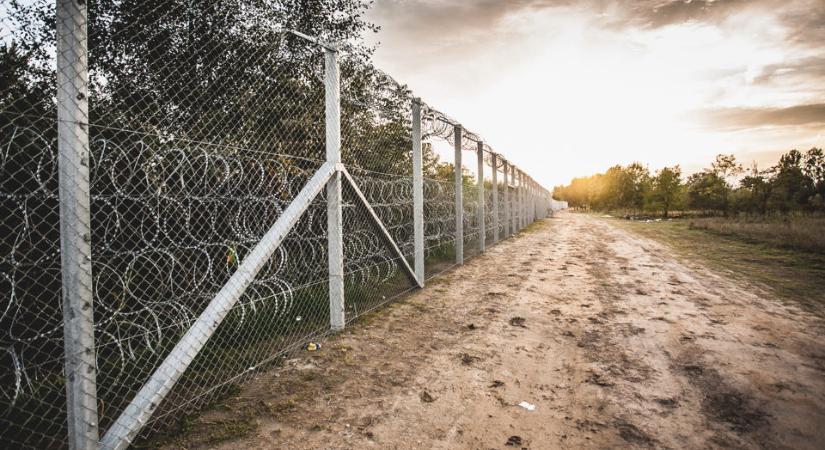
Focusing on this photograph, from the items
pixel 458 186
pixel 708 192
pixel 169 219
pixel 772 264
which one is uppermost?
pixel 708 192

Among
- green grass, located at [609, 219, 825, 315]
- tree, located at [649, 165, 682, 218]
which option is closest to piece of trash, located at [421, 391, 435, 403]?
green grass, located at [609, 219, 825, 315]

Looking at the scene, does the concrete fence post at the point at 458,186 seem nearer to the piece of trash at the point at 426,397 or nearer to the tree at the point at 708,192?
the piece of trash at the point at 426,397

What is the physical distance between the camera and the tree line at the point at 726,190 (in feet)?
90.6

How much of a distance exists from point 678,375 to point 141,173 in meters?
4.71

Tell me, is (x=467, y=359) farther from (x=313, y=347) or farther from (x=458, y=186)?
(x=458, y=186)

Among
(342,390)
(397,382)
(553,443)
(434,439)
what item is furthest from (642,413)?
(342,390)

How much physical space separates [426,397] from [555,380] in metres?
1.03

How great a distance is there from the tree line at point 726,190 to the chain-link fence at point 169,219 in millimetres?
33328

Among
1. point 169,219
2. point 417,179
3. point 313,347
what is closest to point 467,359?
point 313,347

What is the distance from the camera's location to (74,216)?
1.80 metres

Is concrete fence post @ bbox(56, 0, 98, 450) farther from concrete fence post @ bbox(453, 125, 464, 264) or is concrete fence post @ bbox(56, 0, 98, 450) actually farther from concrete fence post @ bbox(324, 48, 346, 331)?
concrete fence post @ bbox(453, 125, 464, 264)

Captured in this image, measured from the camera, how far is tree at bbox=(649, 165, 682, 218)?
3659cm

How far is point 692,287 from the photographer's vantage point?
577 cm

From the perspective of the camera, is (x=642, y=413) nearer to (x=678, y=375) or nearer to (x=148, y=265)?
(x=678, y=375)
